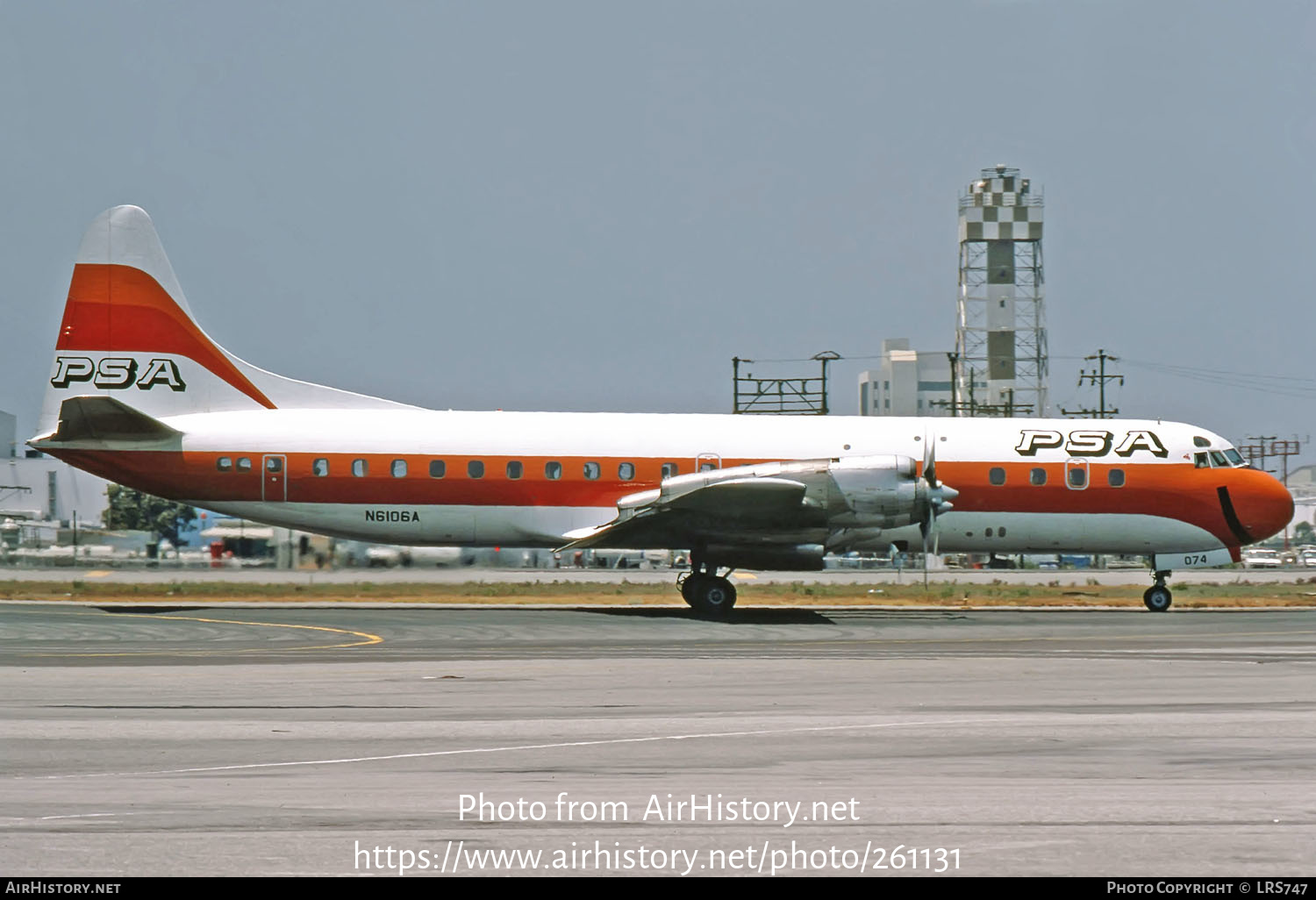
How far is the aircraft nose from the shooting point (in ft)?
102

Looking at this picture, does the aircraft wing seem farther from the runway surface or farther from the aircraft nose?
the aircraft nose

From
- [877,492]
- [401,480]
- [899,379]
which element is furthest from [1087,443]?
[899,379]

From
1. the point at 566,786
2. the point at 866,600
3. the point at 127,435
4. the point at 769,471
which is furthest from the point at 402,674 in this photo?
the point at 866,600

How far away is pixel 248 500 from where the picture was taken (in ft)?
95.8

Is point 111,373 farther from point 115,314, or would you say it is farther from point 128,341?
point 115,314

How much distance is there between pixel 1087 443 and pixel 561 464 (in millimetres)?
11865

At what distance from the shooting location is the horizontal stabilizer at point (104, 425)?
92.3 feet

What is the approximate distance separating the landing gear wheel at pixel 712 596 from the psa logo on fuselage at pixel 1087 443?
24.4 ft

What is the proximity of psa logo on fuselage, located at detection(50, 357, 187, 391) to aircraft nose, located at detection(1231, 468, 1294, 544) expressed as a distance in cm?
2405

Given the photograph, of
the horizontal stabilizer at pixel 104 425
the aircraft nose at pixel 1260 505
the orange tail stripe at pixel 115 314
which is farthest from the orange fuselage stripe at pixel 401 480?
the aircraft nose at pixel 1260 505

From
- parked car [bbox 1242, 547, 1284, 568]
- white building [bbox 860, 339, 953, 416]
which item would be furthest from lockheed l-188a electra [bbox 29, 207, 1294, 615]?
white building [bbox 860, 339, 953, 416]

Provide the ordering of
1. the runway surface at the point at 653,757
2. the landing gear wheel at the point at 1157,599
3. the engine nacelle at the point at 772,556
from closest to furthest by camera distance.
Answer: the runway surface at the point at 653,757, the engine nacelle at the point at 772,556, the landing gear wheel at the point at 1157,599

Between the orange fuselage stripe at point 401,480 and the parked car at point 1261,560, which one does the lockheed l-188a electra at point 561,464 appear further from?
the parked car at point 1261,560

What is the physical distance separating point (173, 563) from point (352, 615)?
20.6m
